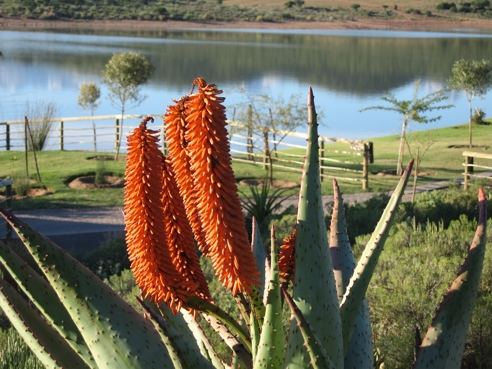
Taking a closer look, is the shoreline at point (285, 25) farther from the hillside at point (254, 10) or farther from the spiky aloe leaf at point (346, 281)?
the spiky aloe leaf at point (346, 281)

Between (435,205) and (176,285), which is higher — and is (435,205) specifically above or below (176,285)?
below

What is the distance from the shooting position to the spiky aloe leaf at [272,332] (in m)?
1.89

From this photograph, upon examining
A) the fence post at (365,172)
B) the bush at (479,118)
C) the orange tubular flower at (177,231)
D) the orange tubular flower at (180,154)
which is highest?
the orange tubular flower at (180,154)

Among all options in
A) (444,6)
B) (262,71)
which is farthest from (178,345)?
(444,6)

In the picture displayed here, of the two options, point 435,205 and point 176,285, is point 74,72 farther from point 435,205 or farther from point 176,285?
point 176,285

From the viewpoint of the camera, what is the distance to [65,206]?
1872cm

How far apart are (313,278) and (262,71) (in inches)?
2383

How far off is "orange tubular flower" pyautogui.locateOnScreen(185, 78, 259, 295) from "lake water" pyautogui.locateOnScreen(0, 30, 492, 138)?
103 ft

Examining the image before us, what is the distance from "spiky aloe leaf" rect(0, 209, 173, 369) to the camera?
76.9 inches

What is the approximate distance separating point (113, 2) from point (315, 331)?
11621cm

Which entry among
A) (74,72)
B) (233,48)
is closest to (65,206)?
(74,72)

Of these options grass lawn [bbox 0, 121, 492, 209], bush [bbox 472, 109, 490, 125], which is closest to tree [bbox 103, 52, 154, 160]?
grass lawn [bbox 0, 121, 492, 209]

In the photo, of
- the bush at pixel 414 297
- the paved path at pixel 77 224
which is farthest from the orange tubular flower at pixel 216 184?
the paved path at pixel 77 224

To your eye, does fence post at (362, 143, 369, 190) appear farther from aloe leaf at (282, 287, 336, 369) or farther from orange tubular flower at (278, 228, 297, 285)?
aloe leaf at (282, 287, 336, 369)
